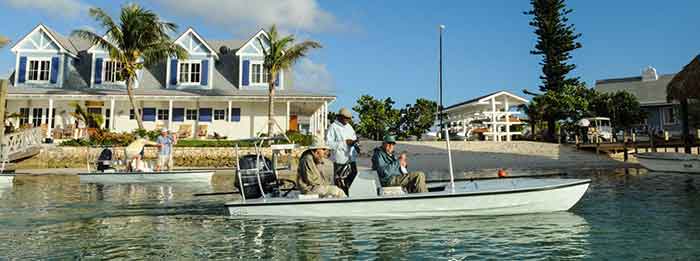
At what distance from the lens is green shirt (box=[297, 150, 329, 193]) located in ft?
24.5

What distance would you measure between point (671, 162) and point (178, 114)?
26.3 m

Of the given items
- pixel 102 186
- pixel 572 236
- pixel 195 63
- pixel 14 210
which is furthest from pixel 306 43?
pixel 572 236

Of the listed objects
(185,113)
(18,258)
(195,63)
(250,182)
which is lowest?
(18,258)

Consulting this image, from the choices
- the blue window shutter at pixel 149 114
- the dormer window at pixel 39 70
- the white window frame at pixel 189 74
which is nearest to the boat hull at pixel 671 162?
the white window frame at pixel 189 74

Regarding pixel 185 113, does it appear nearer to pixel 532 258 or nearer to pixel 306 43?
pixel 306 43

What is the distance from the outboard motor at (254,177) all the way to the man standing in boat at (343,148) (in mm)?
1313

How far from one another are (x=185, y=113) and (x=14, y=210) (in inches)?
789

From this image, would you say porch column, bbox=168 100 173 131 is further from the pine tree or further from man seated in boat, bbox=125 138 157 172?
the pine tree

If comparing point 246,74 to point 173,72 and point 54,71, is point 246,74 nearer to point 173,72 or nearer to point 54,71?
point 173,72

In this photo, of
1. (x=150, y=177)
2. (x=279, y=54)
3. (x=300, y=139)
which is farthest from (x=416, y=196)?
(x=279, y=54)

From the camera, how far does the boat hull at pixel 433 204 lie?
718cm

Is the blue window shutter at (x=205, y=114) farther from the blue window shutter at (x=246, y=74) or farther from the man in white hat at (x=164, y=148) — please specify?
the man in white hat at (x=164, y=148)

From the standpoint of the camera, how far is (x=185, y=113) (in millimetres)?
28250

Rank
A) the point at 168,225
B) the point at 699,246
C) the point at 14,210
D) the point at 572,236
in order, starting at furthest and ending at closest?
the point at 14,210
the point at 168,225
the point at 572,236
the point at 699,246
